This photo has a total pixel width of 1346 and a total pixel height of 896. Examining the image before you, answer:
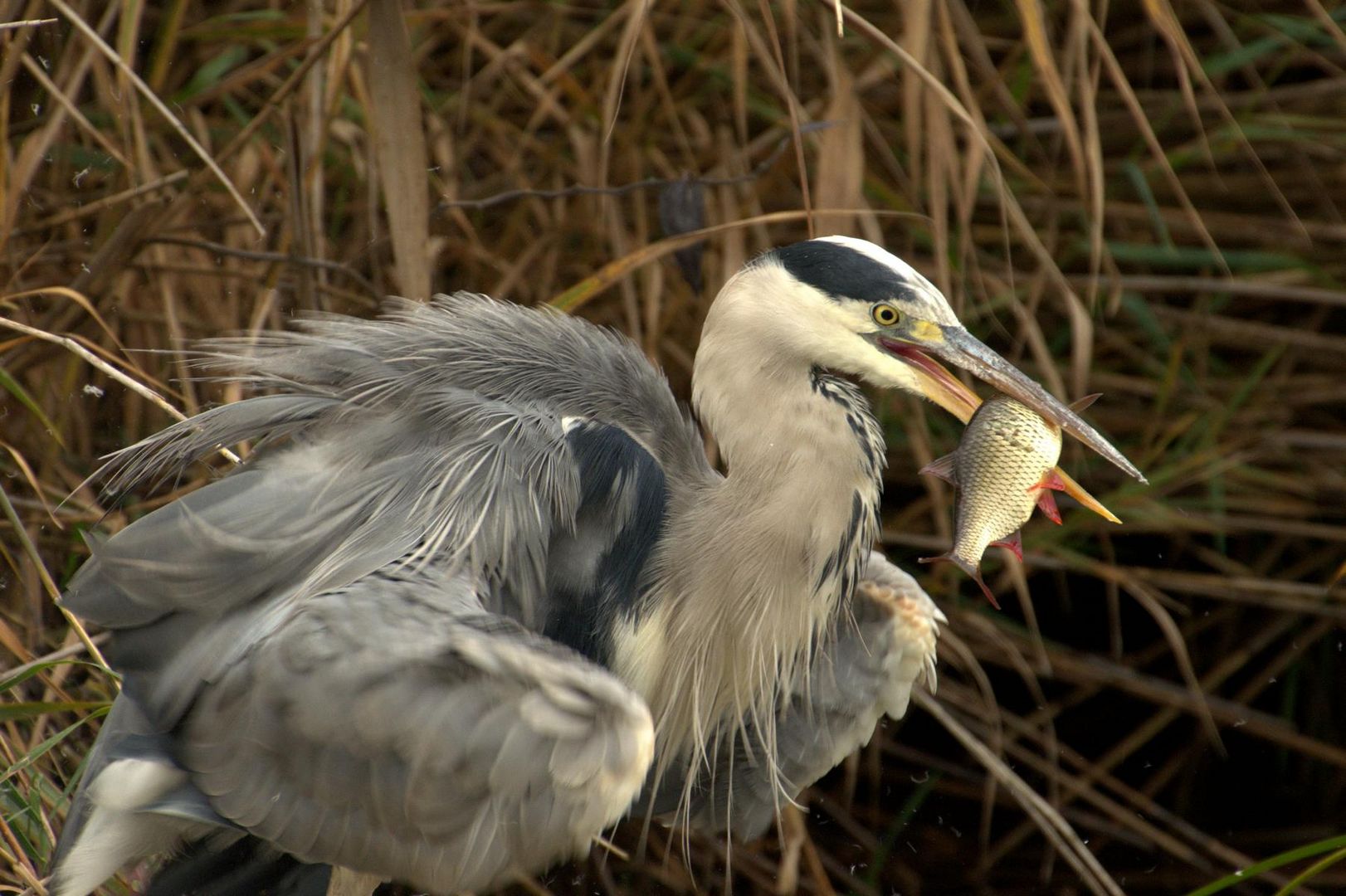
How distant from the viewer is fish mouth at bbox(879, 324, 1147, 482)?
1974 millimetres

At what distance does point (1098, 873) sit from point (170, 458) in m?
1.57

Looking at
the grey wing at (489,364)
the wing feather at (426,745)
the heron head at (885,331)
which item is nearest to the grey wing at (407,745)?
the wing feather at (426,745)

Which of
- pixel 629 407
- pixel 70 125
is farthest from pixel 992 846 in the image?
pixel 70 125

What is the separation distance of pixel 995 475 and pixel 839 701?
25.9 inches

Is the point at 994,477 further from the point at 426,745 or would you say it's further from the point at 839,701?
the point at 426,745

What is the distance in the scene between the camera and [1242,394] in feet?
10.8

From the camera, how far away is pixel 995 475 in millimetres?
1899

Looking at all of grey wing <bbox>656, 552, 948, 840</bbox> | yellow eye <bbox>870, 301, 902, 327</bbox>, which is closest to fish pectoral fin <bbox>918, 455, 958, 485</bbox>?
yellow eye <bbox>870, 301, 902, 327</bbox>

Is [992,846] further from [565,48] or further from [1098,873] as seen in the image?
[565,48]

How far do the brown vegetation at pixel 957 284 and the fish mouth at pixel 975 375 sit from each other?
756 mm

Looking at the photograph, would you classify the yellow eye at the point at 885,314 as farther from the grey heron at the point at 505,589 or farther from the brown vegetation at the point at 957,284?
the brown vegetation at the point at 957,284

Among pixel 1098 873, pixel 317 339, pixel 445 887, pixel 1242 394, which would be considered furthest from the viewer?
pixel 1242 394

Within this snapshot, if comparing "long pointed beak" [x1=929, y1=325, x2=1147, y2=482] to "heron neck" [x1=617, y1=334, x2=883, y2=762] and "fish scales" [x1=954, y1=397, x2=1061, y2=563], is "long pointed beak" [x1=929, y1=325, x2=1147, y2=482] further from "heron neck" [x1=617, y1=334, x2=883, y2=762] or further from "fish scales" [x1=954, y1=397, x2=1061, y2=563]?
"heron neck" [x1=617, y1=334, x2=883, y2=762]

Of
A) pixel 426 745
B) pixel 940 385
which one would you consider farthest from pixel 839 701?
pixel 426 745
